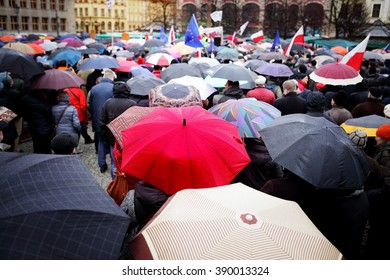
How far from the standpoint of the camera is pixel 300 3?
161 ft

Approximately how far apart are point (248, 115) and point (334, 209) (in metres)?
1.62

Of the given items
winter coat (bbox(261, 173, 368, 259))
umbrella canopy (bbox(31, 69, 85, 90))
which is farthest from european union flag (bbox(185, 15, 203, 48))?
winter coat (bbox(261, 173, 368, 259))

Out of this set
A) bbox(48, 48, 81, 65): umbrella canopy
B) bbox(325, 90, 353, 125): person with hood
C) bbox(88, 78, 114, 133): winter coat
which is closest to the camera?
bbox(325, 90, 353, 125): person with hood

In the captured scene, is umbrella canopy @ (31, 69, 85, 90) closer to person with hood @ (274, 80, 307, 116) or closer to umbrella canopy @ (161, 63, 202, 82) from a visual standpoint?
umbrella canopy @ (161, 63, 202, 82)

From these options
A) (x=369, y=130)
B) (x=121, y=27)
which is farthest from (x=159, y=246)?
(x=121, y=27)

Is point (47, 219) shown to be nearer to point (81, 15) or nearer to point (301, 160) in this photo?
point (301, 160)

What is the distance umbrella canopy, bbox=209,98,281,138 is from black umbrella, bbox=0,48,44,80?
3150mm

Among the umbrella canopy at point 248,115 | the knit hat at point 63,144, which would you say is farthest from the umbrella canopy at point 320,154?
the knit hat at point 63,144

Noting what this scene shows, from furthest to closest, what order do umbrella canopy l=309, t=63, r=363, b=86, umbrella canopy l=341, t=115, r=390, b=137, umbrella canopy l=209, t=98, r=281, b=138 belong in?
umbrella canopy l=309, t=63, r=363, b=86
umbrella canopy l=341, t=115, r=390, b=137
umbrella canopy l=209, t=98, r=281, b=138

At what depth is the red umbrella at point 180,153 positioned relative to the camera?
272cm

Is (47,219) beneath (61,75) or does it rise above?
beneath

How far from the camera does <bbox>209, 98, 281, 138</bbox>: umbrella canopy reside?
12.6ft
